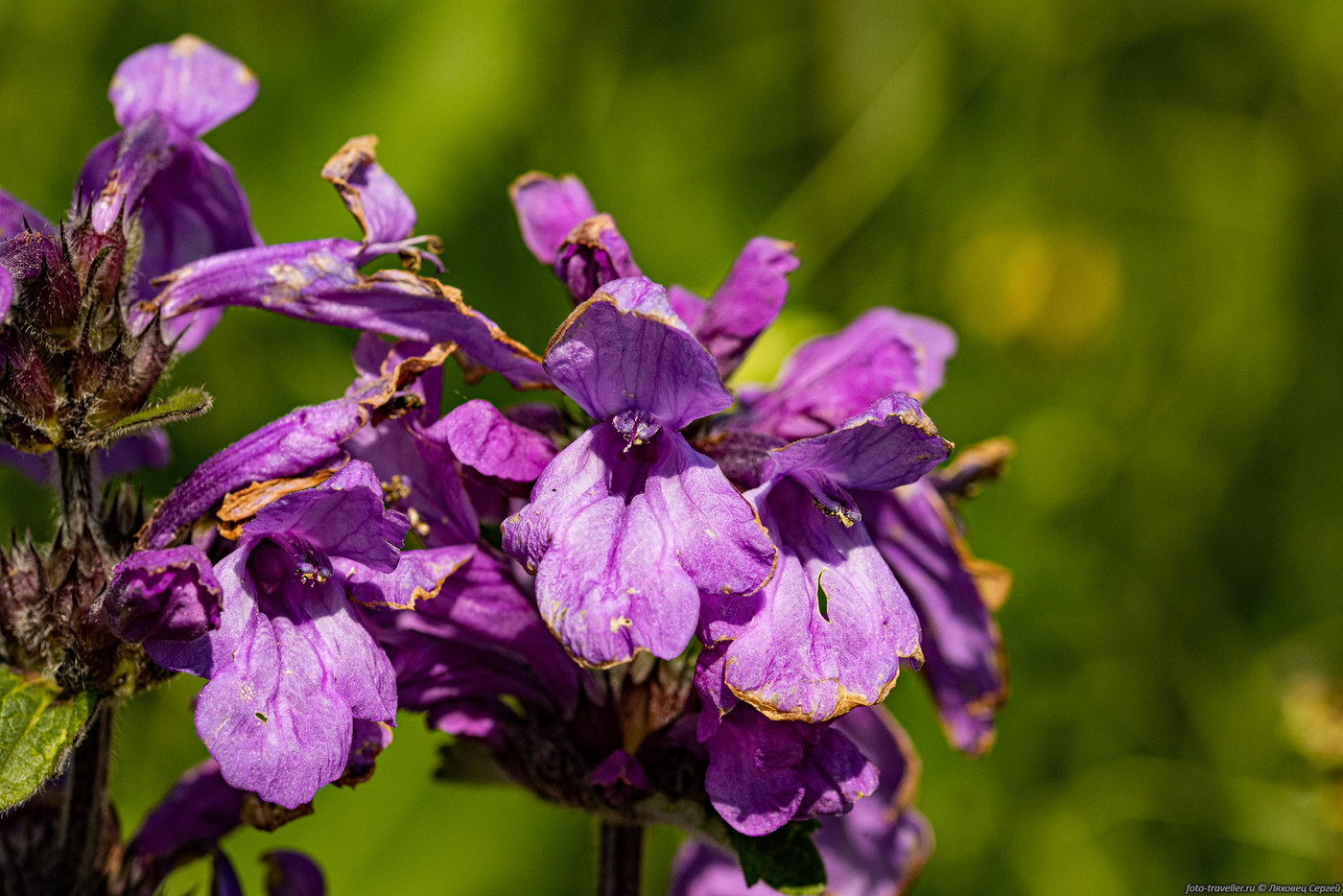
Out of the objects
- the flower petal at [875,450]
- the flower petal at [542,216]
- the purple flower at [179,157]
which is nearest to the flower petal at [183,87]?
the purple flower at [179,157]

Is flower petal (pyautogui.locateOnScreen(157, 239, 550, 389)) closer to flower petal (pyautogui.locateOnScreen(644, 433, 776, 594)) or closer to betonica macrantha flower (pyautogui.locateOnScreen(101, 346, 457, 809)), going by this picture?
betonica macrantha flower (pyautogui.locateOnScreen(101, 346, 457, 809))

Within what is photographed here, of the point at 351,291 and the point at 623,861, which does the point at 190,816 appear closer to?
the point at 623,861

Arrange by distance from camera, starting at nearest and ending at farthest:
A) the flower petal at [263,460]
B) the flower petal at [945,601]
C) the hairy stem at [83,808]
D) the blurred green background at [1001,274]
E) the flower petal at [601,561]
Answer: the flower petal at [601,561] → the flower petal at [263,460] → the hairy stem at [83,808] → the flower petal at [945,601] → the blurred green background at [1001,274]

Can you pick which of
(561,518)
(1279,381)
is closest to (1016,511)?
(1279,381)

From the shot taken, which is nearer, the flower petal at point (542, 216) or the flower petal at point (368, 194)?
the flower petal at point (368, 194)

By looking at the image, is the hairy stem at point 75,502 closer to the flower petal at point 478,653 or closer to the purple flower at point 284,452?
the purple flower at point 284,452

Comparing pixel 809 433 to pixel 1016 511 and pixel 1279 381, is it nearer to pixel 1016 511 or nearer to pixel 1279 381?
pixel 1016 511

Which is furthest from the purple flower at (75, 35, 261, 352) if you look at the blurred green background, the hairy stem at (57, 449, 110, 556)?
the blurred green background
